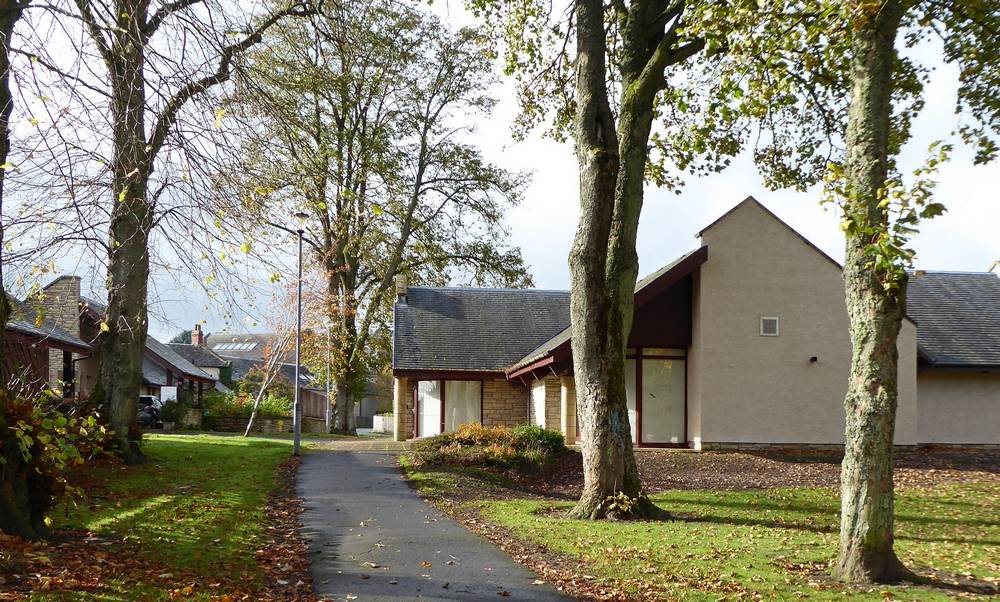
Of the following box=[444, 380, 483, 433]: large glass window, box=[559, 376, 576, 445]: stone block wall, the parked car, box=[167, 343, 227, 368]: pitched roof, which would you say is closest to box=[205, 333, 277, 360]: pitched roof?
box=[167, 343, 227, 368]: pitched roof

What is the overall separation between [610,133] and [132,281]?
9.73 meters

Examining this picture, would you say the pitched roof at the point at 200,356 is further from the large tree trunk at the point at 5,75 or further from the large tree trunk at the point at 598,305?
the large tree trunk at the point at 5,75

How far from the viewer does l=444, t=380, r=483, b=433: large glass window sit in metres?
29.7

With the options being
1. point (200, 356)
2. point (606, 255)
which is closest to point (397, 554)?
point (606, 255)

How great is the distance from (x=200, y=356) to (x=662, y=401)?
5181 cm

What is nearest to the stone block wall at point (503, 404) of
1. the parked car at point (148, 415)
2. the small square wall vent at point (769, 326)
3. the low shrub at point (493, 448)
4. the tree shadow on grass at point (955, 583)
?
the low shrub at point (493, 448)

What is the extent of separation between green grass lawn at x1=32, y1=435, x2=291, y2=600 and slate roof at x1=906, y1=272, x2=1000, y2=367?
63.4 feet

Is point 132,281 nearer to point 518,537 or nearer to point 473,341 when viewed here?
point 518,537

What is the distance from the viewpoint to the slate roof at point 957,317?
986 inches

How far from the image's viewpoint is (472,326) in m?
30.6

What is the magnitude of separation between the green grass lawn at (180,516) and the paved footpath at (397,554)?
869mm

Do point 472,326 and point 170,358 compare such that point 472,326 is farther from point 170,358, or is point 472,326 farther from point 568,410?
point 170,358

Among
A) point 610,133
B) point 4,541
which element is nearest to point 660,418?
point 610,133

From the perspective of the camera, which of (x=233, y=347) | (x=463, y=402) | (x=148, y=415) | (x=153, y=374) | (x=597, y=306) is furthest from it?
(x=233, y=347)
